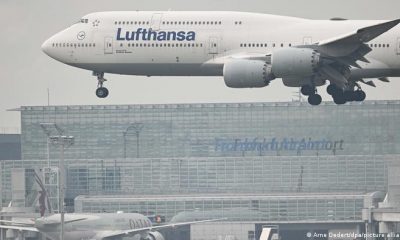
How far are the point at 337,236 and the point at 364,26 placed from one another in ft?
216

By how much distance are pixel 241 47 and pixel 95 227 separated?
50950mm

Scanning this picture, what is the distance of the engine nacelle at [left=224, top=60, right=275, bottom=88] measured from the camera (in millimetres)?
98688

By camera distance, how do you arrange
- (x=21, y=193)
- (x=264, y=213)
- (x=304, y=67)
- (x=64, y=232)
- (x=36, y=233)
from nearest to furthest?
1. (x=304, y=67)
2. (x=64, y=232)
3. (x=36, y=233)
4. (x=264, y=213)
5. (x=21, y=193)

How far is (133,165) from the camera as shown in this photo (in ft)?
635

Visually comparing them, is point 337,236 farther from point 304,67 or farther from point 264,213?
point 304,67

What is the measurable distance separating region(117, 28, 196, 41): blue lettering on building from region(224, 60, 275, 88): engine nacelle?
4.38m

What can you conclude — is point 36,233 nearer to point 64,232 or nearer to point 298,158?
point 64,232

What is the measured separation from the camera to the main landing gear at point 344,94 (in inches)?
4122

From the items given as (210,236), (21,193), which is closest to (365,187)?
(210,236)

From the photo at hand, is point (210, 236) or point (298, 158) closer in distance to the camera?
point (210, 236)

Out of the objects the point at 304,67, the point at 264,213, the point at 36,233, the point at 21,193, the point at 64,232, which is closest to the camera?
the point at 304,67

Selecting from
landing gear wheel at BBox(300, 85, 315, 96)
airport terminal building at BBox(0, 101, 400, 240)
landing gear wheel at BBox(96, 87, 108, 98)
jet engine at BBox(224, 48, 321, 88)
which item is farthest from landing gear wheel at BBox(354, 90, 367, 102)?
airport terminal building at BBox(0, 101, 400, 240)

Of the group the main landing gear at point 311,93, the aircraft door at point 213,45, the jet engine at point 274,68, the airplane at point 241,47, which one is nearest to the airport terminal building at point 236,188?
the main landing gear at point 311,93

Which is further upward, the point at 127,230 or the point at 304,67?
the point at 304,67
